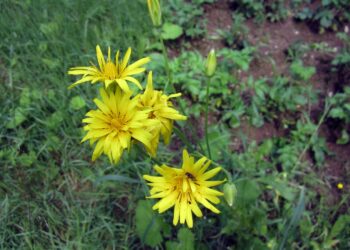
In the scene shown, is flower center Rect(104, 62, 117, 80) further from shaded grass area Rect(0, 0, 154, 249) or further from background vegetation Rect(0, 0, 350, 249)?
shaded grass area Rect(0, 0, 154, 249)

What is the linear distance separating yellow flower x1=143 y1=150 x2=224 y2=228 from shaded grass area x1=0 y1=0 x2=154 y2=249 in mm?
768

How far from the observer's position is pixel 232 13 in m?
3.34

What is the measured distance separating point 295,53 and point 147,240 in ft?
6.20

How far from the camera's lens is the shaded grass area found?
227 cm

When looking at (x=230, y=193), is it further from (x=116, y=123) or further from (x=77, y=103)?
(x=77, y=103)

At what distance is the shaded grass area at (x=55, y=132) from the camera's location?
7.43ft

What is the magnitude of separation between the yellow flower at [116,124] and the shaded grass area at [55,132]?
84cm

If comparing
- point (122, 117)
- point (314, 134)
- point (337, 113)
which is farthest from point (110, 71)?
point (337, 113)

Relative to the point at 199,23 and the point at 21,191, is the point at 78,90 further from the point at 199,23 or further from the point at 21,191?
the point at 199,23

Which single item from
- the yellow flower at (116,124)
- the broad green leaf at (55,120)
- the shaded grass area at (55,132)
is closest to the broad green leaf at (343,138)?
the shaded grass area at (55,132)

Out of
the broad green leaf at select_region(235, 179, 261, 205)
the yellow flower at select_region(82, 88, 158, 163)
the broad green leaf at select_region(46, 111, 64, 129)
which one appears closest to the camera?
the yellow flower at select_region(82, 88, 158, 163)

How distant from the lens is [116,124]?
147 cm

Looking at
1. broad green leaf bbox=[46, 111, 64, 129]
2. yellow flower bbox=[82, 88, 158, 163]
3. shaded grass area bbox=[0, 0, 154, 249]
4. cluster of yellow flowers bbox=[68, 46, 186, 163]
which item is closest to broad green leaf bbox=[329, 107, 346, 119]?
shaded grass area bbox=[0, 0, 154, 249]

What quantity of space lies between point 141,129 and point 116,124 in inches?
4.6
